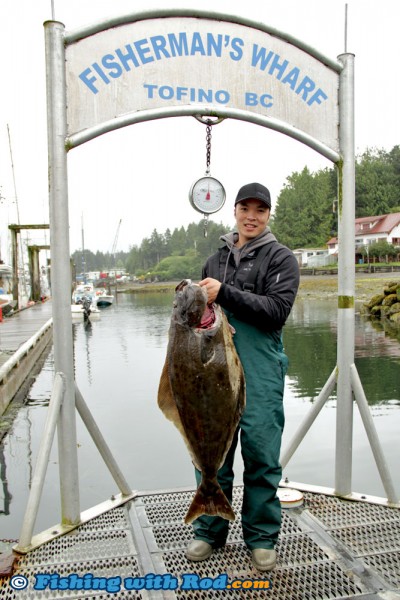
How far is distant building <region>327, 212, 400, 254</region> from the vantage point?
73312mm

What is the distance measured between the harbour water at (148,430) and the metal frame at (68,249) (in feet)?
6.90

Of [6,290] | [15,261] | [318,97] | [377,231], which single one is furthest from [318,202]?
[318,97]

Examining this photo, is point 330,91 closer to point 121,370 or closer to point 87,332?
point 121,370

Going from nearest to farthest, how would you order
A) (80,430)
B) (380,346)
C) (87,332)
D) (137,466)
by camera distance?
(137,466) → (80,430) → (380,346) → (87,332)

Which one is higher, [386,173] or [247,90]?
[386,173]

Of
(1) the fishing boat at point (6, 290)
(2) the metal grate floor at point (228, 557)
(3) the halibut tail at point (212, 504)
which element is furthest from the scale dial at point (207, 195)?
(1) the fishing boat at point (6, 290)

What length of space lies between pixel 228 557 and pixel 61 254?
8.68 feet

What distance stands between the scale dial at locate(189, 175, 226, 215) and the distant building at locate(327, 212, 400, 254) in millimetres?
69160

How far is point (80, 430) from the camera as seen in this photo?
10.3m

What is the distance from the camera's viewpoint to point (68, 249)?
448 cm

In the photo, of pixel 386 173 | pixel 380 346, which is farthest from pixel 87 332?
pixel 386 173

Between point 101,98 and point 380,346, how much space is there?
15.9 m

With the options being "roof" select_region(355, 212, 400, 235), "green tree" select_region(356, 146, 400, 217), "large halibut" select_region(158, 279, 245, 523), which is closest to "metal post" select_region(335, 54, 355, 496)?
"large halibut" select_region(158, 279, 245, 523)

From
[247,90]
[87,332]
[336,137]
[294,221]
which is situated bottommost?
[87,332]
